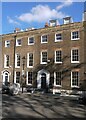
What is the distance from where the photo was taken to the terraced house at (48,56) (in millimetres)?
29469

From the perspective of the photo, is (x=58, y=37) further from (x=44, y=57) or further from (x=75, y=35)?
(x=44, y=57)

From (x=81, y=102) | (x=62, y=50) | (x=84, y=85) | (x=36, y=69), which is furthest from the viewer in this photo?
(x=36, y=69)

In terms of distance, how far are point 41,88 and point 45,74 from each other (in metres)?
1.90

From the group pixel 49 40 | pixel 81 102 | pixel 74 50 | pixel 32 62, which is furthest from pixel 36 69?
pixel 81 102

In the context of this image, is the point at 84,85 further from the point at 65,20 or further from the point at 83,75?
the point at 65,20

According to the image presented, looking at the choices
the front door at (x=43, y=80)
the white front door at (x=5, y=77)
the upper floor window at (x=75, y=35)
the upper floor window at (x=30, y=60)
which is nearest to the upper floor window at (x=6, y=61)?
the white front door at (x=5, y=77)

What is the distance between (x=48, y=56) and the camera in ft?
105

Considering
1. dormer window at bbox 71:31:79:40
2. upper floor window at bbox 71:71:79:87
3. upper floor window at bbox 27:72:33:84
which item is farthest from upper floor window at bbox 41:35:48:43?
upper floor window at bbox 71:71:79:87

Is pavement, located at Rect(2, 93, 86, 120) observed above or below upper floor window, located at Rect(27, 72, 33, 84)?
below

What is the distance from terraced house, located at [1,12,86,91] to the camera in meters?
29.5

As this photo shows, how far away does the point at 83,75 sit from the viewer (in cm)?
2869

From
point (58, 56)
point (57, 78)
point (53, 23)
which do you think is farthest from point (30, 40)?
point (57, 78)

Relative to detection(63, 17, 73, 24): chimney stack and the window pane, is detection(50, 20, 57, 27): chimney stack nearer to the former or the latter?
detection(63, 17, 73, 24): chimney stack

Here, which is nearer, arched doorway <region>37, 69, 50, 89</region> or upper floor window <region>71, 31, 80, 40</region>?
upper floor window <region>71, 31, 80, 40</region>
